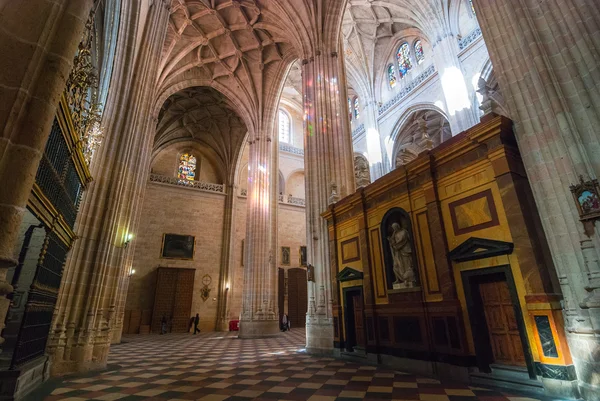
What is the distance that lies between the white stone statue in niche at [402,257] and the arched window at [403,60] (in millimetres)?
15318

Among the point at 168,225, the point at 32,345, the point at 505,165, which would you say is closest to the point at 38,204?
the point at 32,345

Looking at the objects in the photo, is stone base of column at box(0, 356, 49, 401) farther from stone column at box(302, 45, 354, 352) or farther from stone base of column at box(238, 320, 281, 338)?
stone base of column at box(238, 320, 281, 338)

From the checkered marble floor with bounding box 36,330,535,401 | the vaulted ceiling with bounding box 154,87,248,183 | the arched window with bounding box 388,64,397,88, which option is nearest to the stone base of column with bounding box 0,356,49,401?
the checkered marble floor with bounding box 36,330,535,401

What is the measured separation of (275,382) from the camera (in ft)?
14.9

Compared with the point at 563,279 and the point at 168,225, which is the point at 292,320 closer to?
the point at 168,225

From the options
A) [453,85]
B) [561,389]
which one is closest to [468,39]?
[453,85]

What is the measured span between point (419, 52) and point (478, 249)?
16.6 metres

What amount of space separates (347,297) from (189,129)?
1860 cm

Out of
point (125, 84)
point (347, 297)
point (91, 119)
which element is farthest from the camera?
point (347, 297)

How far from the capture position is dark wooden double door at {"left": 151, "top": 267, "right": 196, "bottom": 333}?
56.2 ft

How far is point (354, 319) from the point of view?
7.57 meters

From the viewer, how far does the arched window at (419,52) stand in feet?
56.8

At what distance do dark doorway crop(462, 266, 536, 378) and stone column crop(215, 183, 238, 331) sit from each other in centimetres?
1628

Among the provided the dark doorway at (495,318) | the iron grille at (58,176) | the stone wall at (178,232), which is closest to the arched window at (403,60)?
the stone wall at (178,232)
